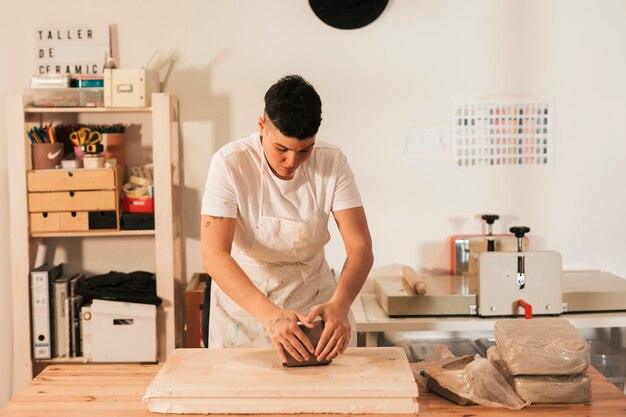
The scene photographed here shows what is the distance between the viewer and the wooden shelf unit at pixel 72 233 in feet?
10.1

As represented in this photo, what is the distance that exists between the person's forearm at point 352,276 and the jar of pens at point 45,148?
5.54 feet

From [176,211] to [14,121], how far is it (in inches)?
31.6

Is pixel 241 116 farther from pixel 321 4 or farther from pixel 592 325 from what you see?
pixel 592 325

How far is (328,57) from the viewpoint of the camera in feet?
11.0

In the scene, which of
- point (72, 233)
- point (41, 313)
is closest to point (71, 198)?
point (72, 233)

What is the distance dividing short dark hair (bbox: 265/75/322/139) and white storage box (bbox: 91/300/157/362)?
1.53 meters

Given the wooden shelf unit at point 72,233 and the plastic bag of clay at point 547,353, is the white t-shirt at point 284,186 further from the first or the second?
the wooden shelf unit at point 72,233

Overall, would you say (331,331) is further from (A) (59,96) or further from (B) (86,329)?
(A) (59,96)

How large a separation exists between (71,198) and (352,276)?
5.27 feet

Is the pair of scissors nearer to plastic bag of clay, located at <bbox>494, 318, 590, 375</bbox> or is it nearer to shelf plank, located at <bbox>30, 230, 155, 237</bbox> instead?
shelf plank, located at <bbox>30, 230, 155, 237</bbox>

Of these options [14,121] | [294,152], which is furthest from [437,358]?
[14,121]

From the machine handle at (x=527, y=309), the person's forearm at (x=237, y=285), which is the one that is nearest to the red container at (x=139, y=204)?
the person's forearm at (x=237, y=285)

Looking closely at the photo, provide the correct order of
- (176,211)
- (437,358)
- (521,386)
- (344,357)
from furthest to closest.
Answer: (176,211)
(437,358)
(344,357)
(521,386)

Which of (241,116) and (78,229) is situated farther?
(241,116)
